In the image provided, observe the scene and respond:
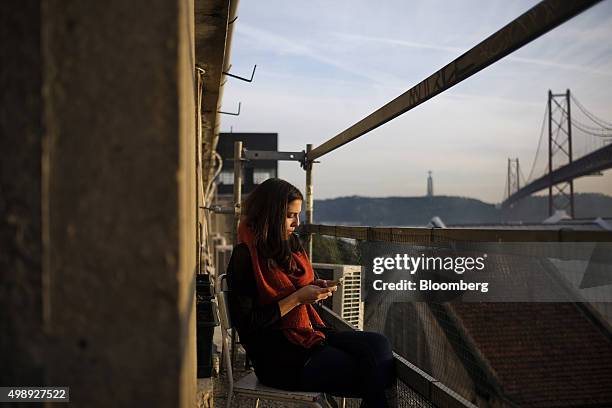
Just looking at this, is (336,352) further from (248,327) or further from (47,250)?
(47,250)

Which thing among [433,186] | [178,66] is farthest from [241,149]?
[433,186]

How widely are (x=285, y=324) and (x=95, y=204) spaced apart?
1447 mm

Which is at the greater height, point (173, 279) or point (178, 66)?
point (178, 66)

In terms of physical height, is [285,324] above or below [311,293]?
below

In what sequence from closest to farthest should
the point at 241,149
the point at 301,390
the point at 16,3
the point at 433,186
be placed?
1. the point at 16,3
2. the point at 301,390
3. the point at 241,149
4. the point at 433,186

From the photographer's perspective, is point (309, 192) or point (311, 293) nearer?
point (311, 293)

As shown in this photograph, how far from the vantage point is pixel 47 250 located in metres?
0.86

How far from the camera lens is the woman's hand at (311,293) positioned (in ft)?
7.22

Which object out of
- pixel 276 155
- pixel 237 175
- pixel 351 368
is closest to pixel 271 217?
pixel 351 368

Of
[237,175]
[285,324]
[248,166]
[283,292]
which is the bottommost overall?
[285,324]

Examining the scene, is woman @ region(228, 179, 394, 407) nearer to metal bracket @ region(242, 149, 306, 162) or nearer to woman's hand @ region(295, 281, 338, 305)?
woman's hand @ region(295, 281, 338, 305)

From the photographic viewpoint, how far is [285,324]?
223 cm

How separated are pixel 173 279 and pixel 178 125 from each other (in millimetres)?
219

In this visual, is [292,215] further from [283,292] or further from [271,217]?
[283,292]
